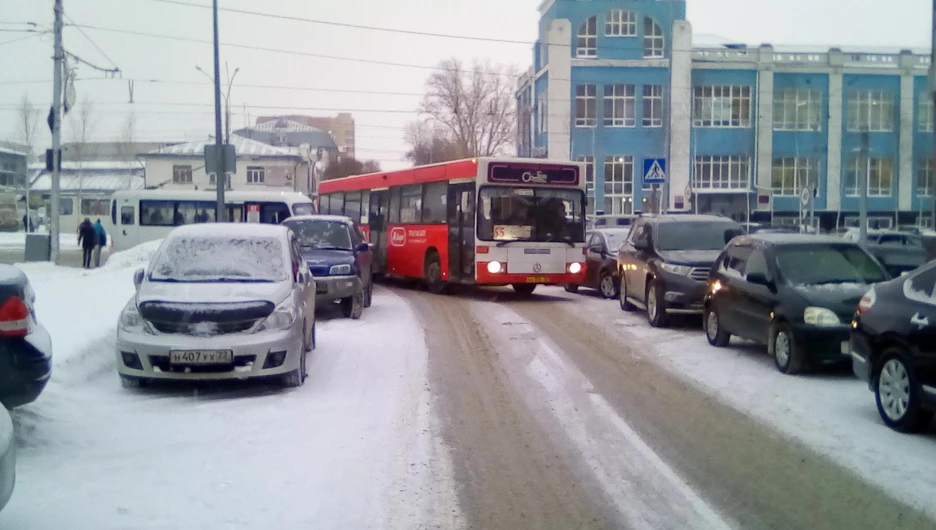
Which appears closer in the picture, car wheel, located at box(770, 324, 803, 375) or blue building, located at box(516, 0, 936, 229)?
car wheel, located at box(770, 324, 803, 375)

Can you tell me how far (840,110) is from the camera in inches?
2302

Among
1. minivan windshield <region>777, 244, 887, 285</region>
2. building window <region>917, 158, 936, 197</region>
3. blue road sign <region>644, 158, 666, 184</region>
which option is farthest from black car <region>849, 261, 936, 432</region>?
building window <region>917, 158, 936, 197</region>

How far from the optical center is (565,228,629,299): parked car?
818 inches

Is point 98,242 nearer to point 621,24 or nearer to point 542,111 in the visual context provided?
point 542,111

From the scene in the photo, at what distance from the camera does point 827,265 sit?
454 inches

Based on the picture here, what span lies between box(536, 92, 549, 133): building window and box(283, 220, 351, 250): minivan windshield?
41.0 metres

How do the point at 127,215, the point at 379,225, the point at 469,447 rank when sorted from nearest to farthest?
the point at 469,447, the point at 379,225, the point at 127,215

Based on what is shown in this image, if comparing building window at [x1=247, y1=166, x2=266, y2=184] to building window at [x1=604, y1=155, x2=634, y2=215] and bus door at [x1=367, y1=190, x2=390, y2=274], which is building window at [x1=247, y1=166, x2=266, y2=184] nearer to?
building window at [x1=604, y1=155, x2=634, y2=215]

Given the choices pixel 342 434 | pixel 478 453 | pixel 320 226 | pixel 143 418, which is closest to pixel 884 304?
pixel 478 453

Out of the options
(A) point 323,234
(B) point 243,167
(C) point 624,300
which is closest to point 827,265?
(C) point 624,300

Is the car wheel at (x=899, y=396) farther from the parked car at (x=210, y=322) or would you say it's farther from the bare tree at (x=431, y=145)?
the bare tree at (x=431, y=145)

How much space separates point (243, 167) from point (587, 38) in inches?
1262

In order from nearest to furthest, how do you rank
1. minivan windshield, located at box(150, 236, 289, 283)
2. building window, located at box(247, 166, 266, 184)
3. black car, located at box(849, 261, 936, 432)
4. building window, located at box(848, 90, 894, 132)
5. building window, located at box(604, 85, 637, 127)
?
black car, located at box(849, 261, 936, 432)
minivan windshield, located at box(150, 236, 289, 283)
building window, located at box(604, 85, 637, 127)
building window, located at box(848, 90, 894, 132)
building window, located at box(247, 166, 266, 184)

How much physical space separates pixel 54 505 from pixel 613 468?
3.87 meters
